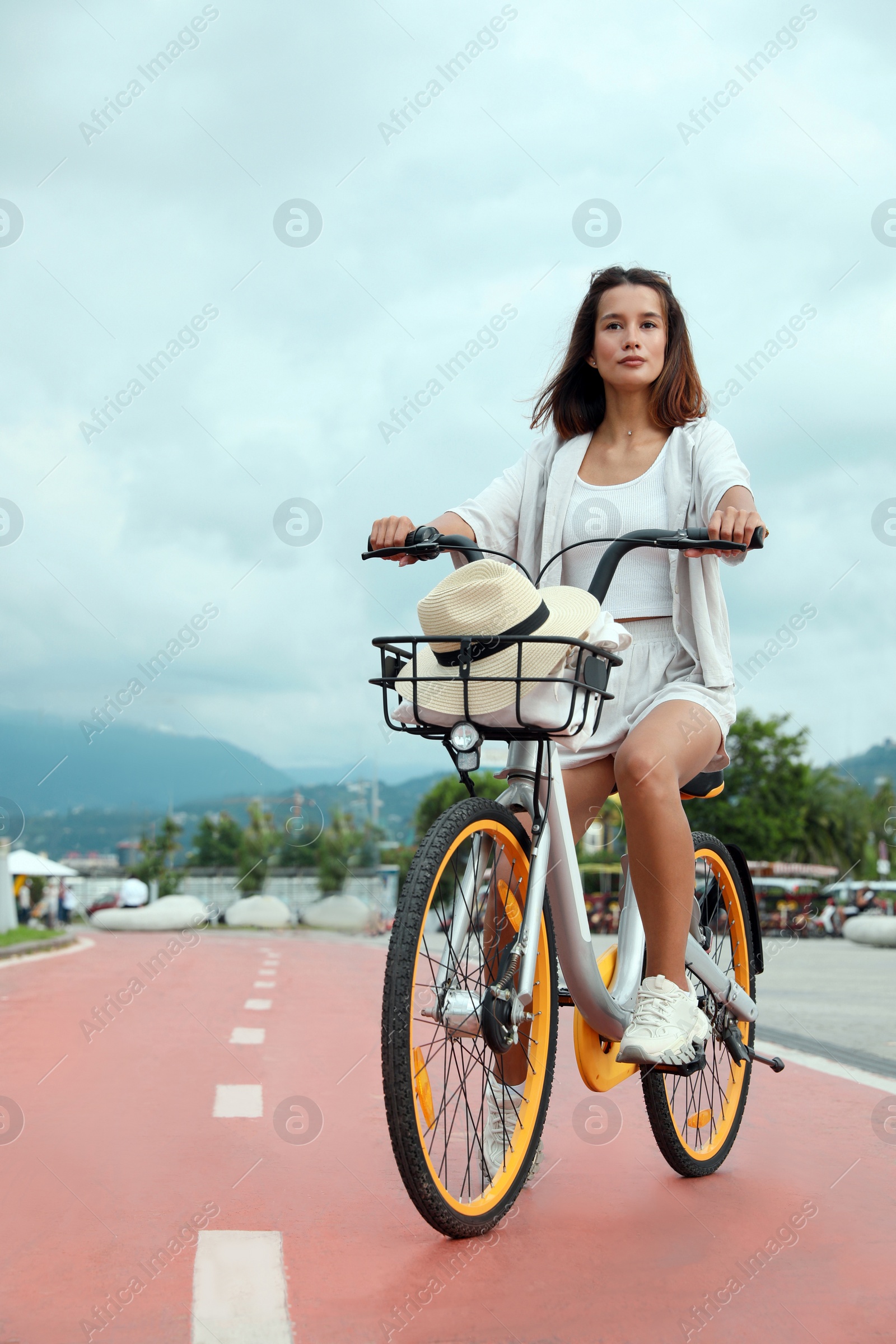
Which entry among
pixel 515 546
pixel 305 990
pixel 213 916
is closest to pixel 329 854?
pixel 213 916

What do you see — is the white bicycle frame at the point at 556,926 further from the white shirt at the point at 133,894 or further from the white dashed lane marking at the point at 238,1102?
the white shirt at the point at 133,894

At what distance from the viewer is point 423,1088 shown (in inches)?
103

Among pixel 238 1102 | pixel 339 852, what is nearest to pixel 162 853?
pixel 339 852

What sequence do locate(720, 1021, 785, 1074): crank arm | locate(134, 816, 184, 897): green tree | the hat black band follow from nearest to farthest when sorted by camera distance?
1. the hat black band
2. locate(720, 1021, 785, 1074): crank arm
3. locate(134, 816, 184, 897): green tree

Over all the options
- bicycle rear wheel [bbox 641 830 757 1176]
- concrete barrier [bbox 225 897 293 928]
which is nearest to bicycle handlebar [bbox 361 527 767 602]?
bicycle rear wheel [bbox 641 830 757 1176]

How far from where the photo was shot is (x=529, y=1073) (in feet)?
9.89

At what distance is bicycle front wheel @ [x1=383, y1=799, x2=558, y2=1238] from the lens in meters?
2.45

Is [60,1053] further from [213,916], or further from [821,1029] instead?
[213,916]

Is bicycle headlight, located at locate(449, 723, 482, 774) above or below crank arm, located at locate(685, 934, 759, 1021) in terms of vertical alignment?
above

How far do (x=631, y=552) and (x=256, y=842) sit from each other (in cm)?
10989

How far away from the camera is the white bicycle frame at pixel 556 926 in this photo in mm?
2760

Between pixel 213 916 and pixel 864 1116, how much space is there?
171 feet

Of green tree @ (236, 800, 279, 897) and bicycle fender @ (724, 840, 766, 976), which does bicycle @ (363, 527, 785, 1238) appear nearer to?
bicycle fender @ (724, 840, 766, 976)

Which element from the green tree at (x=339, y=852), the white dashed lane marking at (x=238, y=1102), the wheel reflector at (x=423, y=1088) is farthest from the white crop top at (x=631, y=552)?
the green tree at (x=339, y=852)
